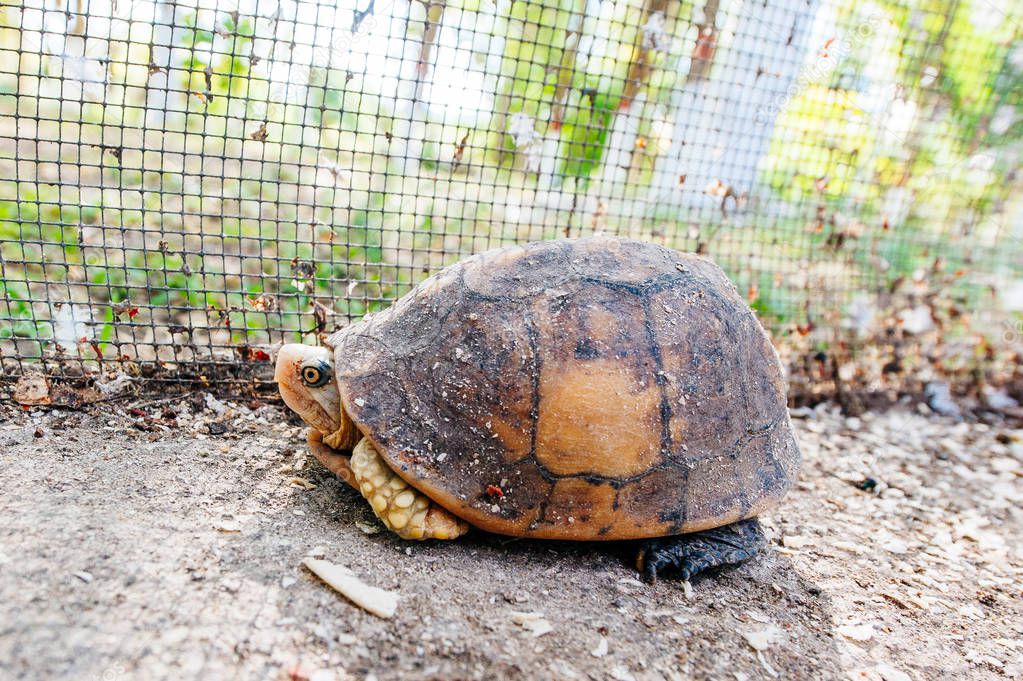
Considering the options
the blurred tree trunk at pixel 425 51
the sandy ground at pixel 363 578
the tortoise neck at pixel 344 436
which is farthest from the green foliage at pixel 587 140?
the sandy ground at pixel 363 578

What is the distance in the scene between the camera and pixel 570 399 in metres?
2.38

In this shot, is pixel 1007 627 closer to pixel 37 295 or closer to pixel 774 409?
pixel 774 409

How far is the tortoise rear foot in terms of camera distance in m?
2.51

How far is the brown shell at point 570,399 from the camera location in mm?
2375

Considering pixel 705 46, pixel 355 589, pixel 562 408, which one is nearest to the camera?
pixel 355 589

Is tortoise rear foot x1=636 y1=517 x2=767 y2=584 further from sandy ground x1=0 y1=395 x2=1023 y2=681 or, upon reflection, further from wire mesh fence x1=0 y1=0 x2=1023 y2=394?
wire mesh fence x1=0 y1=0 x2=1023 y2=394

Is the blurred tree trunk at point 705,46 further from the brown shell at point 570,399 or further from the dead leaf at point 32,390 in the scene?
the dead leaf at point 32,390

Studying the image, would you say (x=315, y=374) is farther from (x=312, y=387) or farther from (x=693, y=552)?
(x=693, y=552)

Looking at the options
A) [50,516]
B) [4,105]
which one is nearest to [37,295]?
[50,516]

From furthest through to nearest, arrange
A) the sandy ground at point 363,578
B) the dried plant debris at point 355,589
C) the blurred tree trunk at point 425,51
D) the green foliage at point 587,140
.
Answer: the green foliage at point 587,140 < the blurred tree trunk at point 425,51 < the dried plant debris at point 355,589 < the sandy ground at point 363,578

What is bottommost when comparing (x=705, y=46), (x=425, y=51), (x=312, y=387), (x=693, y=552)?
(x=693, y=552)

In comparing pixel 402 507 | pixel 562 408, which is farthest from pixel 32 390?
pixel 562 408

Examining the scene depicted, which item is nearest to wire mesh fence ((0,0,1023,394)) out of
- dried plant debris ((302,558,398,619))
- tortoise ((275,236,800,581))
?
tortoise ((275,236,800,581))

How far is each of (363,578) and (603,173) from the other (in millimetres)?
2863
